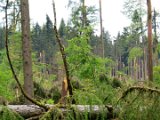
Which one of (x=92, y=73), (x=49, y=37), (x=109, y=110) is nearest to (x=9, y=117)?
(x=109, y=110)

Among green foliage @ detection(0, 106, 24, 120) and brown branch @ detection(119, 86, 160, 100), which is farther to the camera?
brown branch @ detection(119, 86, 160, 100)

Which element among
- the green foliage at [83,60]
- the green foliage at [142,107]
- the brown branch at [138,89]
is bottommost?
the green foliage at [142,107]

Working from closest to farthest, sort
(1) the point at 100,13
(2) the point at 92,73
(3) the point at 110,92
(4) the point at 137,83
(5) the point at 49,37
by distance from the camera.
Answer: (4) the point at 137,83 → (3) the point at 110,92 → (2) the point at 92,73 → (1) the point at 100,13 → (5) the point at 49,37

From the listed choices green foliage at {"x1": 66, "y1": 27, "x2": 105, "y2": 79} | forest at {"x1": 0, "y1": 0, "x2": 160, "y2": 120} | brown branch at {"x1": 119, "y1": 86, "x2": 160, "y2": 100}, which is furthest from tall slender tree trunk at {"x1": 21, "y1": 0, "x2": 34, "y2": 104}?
brown branch at {"x1": 119, "y1": 86, "x2": 160, "y2": 100}

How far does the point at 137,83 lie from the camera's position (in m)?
3.51

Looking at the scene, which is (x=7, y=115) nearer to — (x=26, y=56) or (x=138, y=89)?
(x=138, y=89)

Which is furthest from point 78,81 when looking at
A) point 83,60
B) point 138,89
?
point 138,89

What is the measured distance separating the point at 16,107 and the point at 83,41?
901 cm

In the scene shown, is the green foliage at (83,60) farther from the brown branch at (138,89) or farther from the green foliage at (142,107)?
the green foliage at (142,107)

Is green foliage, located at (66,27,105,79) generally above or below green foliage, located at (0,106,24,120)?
above

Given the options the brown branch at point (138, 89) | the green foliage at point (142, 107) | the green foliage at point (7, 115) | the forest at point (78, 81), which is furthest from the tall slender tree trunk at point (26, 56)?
the green foliage at point (7, 115)

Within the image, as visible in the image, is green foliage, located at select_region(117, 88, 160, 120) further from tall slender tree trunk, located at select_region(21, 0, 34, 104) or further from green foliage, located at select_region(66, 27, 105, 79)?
tall slender tree trunk, located at select_region(21, 0, 34, 104)

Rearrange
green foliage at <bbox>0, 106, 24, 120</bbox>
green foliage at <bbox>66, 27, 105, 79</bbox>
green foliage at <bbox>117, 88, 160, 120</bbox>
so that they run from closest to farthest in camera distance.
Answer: green foliage at <bbox>0, 106, 24, 120</bbox>
green foliage at <bbox>117, 88, 160, 120</bbox>
green foliage at <bbox>66, 27, 105, 79</bbox>

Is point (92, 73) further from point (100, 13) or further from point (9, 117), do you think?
point (100, 13)
